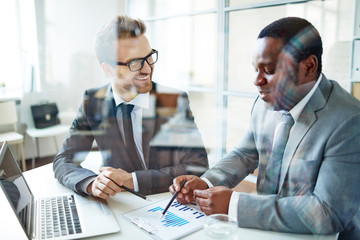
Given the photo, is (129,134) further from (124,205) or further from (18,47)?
(18,47)

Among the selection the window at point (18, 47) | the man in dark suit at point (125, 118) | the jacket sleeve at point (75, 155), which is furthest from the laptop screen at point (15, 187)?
the window at point (18, 47)

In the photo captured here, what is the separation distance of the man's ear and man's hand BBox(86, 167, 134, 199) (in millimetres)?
673

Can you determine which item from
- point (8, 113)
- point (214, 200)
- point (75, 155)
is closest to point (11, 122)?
point (8, 113)

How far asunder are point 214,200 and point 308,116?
0.38 m

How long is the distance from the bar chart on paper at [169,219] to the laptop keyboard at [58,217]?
144 millimetres

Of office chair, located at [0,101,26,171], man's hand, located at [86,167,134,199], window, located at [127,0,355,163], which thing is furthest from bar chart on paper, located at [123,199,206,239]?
office chair, located at [0,101,26,171]

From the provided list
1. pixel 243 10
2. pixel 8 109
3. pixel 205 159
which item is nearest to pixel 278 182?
pixel 205 159

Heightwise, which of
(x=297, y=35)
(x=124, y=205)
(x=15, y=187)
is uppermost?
(x=297, y=35)

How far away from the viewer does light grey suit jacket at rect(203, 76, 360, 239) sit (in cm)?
77

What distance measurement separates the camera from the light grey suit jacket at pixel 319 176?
0.77 metres

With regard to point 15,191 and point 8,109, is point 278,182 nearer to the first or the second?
point 15,191

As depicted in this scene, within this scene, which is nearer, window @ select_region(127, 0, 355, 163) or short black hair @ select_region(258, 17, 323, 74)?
short black hair @ select_region(258, 17, 323, 74)

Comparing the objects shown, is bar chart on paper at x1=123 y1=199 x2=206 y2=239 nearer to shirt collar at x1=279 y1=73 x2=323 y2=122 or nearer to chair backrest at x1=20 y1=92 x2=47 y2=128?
shirt collar at x1=279 y1=73 x2=323 y2=122

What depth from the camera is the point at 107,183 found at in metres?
0.93
